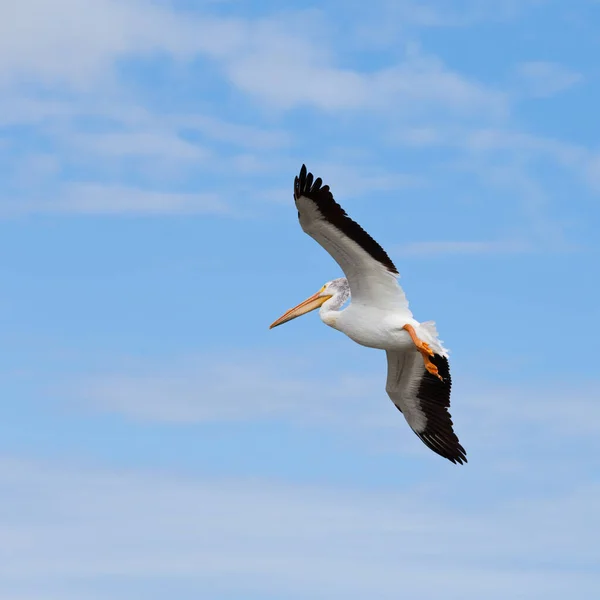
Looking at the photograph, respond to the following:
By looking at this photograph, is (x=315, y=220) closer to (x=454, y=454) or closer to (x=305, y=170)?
(x=305, y=170)

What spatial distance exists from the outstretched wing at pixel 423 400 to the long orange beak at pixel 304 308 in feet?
5.20

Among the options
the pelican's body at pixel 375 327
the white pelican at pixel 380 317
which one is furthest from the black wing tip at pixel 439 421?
the pelican's body at pixel 375 327

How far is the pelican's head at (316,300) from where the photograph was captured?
812 inches

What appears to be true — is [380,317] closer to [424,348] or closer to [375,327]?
[375,327]

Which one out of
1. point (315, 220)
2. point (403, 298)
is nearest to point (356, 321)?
point (403, 298)

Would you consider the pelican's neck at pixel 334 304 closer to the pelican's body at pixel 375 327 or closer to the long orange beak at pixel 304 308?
the pelican's body at pixel 375 327

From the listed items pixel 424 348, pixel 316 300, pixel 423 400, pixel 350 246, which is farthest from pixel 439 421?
pixel 350 246

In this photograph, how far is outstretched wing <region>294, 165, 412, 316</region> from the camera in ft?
58.2

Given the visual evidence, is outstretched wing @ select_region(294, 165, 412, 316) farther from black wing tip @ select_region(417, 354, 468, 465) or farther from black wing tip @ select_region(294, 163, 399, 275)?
black wing tip @ select_region(417, 354, 468, 465)

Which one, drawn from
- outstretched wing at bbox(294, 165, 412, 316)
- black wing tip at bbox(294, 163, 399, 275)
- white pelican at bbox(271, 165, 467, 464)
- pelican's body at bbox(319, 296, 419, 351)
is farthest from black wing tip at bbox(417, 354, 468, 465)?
black wing tip at bbox(294, 163, 399, 275)

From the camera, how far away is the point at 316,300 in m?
21.4

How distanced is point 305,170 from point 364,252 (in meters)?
1.67

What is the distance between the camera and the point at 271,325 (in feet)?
72.5

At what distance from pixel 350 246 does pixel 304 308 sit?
11.5 feet
